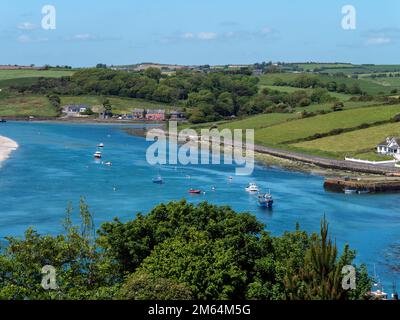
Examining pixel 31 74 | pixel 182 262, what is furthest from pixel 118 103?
pixel 182 262

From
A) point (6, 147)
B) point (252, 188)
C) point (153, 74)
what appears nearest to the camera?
point (252, 188)

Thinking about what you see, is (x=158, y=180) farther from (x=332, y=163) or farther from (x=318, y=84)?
(x=318, y=84)

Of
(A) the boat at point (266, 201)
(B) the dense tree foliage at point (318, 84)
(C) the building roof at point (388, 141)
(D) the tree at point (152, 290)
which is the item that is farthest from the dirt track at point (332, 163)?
(B) the dense tree foliage at point (318, 84)

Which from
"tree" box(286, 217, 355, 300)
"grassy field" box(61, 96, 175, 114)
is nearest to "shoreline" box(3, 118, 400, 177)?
"tree" box(286, 217, 355, 300)

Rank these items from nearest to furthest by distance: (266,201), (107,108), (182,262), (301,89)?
(182,262), (266,201), (107,108), (301,89)
